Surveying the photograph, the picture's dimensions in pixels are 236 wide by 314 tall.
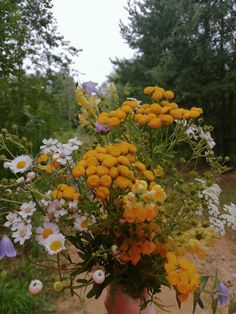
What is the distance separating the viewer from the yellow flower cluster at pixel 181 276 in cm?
75

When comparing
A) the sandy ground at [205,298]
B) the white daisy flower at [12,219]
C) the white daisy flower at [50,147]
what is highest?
the white daisy flower at [50,147]

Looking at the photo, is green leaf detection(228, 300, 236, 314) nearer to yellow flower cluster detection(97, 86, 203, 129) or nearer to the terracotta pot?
the terracotta pot

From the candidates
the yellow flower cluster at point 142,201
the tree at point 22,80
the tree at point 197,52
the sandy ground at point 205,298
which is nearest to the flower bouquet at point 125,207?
the yellow flower cluster at point 142,201

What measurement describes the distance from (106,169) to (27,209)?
0.23 metres

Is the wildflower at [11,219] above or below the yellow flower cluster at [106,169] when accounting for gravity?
below

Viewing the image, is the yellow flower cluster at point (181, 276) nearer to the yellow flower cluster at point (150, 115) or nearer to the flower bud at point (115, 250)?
the flower bud at point (115, 250)

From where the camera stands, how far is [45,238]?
2.58 ft

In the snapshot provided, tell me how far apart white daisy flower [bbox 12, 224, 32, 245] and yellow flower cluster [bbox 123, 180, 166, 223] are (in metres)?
0.24

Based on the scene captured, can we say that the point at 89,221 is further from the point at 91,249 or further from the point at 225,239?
the point at 225,239

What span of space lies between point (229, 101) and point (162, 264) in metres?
6.57

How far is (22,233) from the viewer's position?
825 millimetres

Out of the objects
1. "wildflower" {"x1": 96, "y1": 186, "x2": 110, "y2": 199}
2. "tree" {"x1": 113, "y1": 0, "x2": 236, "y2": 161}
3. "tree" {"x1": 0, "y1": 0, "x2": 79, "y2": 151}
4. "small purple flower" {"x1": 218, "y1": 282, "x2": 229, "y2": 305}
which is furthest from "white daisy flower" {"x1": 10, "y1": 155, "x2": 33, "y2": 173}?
"tree" {"x1": 113, "y1": 0, "x2": 236, "y2": 161}

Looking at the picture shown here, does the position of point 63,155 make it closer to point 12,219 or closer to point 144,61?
point 12,219

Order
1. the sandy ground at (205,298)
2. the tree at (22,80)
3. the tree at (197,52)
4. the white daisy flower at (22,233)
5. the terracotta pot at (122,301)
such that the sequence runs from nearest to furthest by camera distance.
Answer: the white daisy flower at (22,233), the terracotta pot at (122,301), the sandy ground at (205,298), the tree at (22,80), the tree at (197,52)
